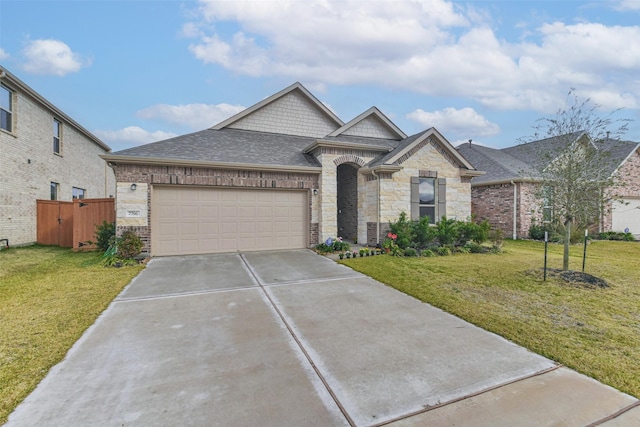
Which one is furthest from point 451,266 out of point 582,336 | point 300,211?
point 300,211

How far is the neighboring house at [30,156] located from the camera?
436 inches

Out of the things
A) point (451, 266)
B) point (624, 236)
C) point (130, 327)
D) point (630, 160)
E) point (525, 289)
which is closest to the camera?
A: point (130, 327)

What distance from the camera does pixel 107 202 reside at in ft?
37.0

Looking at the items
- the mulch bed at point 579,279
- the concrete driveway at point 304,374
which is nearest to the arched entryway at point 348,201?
the mulch bed at point 579,279

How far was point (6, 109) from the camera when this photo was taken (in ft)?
36.9

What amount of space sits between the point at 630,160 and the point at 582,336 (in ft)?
71.9

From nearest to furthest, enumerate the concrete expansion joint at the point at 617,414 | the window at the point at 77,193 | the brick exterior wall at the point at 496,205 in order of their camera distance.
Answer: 1. the concrete expansion joint at the point at 617,414
2. the brick exterior wall at the point at 496,205
3. the window at the point at 77,193

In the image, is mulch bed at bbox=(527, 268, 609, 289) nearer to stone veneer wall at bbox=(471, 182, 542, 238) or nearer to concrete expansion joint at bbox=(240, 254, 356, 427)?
concrete expansion joint at bbox=(240, 254, 356, 427)

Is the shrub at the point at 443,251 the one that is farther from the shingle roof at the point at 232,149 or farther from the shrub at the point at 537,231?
the shrub at the point at 537,231

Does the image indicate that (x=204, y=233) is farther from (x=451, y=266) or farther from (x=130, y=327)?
(x=451, y=266)

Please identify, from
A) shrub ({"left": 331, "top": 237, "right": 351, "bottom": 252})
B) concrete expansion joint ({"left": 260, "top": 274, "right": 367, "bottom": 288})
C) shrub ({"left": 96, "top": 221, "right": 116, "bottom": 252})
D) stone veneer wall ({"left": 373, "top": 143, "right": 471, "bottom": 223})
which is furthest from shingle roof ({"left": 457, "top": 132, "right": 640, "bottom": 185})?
shrub ({"left": 96, "top": 221, "right": 116, "bottom": 252})

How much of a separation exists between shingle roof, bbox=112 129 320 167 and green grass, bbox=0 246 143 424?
3.81m

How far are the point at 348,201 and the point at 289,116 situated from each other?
498cm

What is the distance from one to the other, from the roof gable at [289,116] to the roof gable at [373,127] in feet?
5.72
